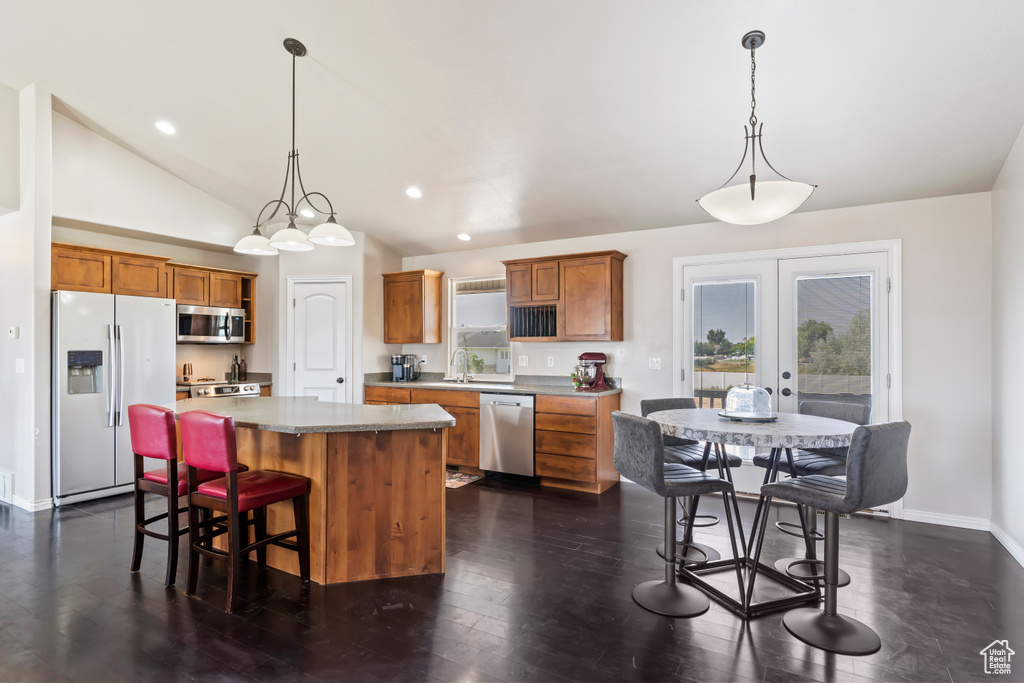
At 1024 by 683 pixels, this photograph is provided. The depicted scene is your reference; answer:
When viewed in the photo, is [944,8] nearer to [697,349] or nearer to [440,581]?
[697,349]

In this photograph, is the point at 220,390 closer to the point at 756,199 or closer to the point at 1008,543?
the point at 756,199

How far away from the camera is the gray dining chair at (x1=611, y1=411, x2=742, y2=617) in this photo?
247 centimetres

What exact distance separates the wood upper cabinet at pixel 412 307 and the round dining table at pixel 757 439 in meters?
3.62

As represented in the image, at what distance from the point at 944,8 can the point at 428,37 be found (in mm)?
2532

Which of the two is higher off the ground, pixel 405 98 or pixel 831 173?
pixel 405 98

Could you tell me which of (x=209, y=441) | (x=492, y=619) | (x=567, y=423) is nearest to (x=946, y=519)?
(x=567, y=423)

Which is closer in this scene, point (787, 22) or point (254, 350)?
point (787, 22)

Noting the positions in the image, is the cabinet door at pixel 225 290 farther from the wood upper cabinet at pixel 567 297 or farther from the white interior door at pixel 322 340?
the wood upper cabinet at pixel 567 297

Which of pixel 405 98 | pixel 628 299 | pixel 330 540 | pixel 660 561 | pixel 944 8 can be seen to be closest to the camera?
pixel 944 8

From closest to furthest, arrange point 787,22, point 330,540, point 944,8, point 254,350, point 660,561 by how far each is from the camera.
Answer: point 944,8 → point 787,22 → point 330,540 → point 660,561 → point 254,350

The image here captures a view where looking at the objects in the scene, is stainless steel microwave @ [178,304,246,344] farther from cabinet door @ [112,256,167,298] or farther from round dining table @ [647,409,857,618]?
round dining table @ [647,409,857,618]

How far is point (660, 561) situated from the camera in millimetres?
3105

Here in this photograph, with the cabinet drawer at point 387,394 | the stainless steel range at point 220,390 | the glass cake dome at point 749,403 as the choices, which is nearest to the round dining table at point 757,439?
the glass cake dome at point 749,403

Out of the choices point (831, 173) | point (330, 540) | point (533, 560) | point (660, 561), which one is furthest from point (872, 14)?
point (330, 540)
